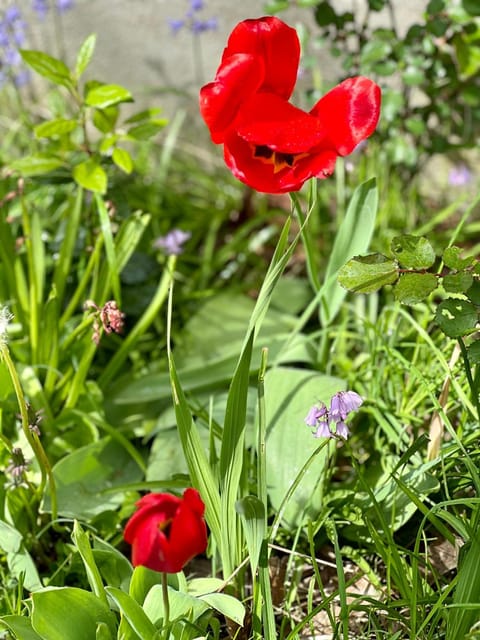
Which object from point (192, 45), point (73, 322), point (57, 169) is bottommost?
point (73, 322)

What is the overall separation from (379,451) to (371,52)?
854 millimetres

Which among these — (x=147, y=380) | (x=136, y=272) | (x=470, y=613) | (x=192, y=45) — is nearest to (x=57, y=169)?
(x=136, y=272)

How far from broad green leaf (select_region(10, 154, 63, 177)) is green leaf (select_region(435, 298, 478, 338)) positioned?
803mm

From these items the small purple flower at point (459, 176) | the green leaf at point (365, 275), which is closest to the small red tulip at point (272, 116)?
the green leaf at point (365, 275)

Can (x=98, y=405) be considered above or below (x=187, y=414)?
below

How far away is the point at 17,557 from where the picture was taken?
1148mm

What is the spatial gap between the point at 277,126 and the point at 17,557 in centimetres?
70

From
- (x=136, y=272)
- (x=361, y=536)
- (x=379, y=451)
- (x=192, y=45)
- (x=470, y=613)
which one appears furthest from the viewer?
(x=192, y=45)

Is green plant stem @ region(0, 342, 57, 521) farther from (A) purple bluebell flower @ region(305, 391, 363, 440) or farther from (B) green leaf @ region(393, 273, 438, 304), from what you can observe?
(B) green leaf @ region(393, 273, 438, 304)

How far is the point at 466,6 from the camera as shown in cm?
157

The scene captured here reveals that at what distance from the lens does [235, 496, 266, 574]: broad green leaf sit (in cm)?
91

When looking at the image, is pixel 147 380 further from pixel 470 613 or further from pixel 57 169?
pixel 470 613

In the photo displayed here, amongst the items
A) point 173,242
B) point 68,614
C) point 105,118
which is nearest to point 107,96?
point 105,118

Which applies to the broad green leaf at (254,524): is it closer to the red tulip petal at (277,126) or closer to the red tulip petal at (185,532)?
the red tulip petal at (185,532)
